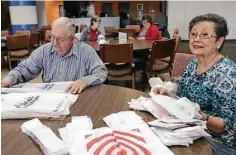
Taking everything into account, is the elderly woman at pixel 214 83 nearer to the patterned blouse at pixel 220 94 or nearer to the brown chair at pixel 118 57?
the patterned blouse at pixel 220 94

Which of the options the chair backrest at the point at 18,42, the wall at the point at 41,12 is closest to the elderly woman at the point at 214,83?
the chair backrest at the point at 18,42

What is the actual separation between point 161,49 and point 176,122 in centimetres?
262

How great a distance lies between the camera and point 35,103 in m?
1.28

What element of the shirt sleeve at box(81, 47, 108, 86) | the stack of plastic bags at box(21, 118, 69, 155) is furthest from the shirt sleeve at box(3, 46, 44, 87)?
the stack of plastic bags at box(21, 118, 69, 155)

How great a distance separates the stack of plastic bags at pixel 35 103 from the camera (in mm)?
1188

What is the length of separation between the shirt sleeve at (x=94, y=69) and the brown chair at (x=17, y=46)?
11.0ft

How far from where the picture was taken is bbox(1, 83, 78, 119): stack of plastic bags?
1.19 metres

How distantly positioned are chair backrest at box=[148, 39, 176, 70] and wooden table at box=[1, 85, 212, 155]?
190cm

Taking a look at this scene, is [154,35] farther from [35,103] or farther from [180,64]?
[35,103]

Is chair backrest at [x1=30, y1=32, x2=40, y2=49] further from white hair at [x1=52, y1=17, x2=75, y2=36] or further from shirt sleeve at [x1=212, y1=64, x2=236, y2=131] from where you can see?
shirt sleeve at [x1=212, y1=64, x2=236, y2=131]

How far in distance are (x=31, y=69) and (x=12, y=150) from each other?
110 centimetres

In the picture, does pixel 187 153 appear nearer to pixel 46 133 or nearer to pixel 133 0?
pixel 46 133

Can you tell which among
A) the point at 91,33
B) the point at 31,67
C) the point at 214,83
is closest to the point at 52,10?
the point at 91,33

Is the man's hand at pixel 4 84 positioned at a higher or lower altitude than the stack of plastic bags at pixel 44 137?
higher
